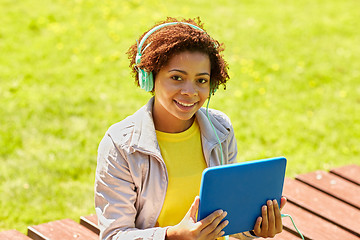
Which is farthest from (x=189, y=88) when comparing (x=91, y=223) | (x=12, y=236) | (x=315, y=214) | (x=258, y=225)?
(x=315, y=214)

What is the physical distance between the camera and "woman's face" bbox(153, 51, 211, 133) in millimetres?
2439

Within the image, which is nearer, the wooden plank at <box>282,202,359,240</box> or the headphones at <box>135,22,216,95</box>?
the headphones at <box>135,22,216,95</box>

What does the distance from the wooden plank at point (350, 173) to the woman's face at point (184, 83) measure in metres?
1.82

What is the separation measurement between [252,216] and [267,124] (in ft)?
11.0

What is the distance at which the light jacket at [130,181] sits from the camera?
2.45 meters

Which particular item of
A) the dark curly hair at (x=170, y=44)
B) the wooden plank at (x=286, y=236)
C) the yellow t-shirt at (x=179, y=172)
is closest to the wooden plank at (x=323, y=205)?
the wooden plank at (x=286, y=236)

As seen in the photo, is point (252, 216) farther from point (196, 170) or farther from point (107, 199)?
point (107, 199)

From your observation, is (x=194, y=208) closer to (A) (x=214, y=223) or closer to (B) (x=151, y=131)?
(A) (x=214, y=223)

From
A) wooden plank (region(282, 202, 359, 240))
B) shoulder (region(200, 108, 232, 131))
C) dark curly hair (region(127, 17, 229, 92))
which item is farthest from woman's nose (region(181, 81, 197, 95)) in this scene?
wooden plank (region(282, 202, 359, 240))

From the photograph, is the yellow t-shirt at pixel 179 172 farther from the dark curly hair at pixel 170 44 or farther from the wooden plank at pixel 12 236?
the wooden plank at pixel 12 236

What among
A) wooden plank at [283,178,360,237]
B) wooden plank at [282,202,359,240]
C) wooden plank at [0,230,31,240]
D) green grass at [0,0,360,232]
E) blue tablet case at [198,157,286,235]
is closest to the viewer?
blue tablet case at [198,157,286,235]

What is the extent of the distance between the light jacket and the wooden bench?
655mm

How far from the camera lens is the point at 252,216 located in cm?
245

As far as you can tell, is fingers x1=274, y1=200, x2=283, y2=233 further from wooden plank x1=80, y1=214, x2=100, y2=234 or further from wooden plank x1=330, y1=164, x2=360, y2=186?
wooden plank x1=330, y1=164, x2=360, y2=186
